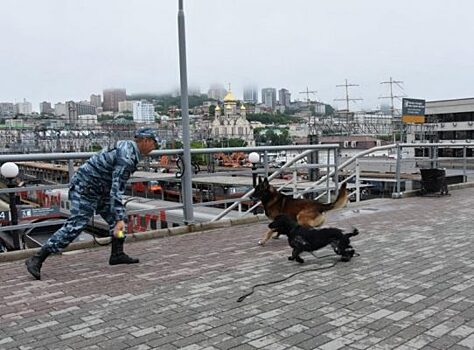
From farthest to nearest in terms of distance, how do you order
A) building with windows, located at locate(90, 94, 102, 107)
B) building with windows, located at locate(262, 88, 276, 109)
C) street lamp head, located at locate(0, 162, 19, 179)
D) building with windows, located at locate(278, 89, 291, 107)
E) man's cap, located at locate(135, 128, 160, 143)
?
building with windows, located at locate(278, 89, 291, 107) < building with windows, located at locate(262, 88, 276, 109) < building with windows, located at locate(90, 94, 102, 107) < street lamp head, located at locate(0, 162, 19, 179) < man's cap, located at locate(135, 128, 160, 143)

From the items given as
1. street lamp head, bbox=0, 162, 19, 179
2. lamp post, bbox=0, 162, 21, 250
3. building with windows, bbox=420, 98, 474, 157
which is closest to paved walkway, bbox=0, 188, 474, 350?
lamp post, bbox=0, 162, 21, 250

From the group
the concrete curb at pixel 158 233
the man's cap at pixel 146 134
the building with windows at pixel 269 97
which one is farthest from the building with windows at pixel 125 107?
the building with windows at pixel 269 97

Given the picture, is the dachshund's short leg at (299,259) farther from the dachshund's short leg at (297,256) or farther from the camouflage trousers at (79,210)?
the camouflage trousers at (79,210)

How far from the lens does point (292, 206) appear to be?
7043 millimetres

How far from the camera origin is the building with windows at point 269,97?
74.3 metres

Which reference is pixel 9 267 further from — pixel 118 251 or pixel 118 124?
pixel 118 124

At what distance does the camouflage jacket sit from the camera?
5648 millimetres

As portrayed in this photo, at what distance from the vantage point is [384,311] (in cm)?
414

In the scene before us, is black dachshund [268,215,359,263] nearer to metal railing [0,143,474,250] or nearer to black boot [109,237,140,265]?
black boot [109,237,140,265]

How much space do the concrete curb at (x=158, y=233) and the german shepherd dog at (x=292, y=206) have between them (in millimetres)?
1411

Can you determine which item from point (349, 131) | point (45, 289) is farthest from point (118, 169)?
point (349, 131)

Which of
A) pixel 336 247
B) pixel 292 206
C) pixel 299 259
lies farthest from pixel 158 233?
pixel 336 247

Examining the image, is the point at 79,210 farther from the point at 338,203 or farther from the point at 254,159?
the point at 254,159

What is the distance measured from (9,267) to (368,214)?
6230mm
